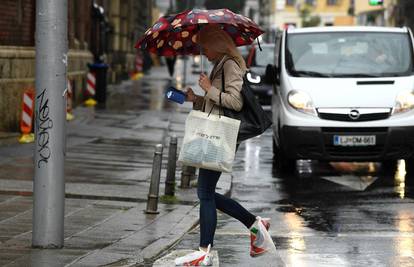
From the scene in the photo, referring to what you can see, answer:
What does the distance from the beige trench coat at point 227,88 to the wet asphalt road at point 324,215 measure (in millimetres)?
1294

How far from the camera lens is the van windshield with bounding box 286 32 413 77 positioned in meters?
14.6

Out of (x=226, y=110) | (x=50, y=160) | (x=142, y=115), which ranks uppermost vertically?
(x=226, y=110)

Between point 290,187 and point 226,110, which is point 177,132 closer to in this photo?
point 290,187

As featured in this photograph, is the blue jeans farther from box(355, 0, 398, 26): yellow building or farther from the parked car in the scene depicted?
box(355, 0, 398, 26): yellow building

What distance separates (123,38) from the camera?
166ft

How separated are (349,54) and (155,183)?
533 centimetres

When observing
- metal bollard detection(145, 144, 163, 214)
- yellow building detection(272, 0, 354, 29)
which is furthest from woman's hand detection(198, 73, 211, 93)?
yellow building detection(272, 0, 354, 29)

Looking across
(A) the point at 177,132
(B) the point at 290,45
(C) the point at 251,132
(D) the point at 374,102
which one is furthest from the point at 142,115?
(C) the point at 251,132

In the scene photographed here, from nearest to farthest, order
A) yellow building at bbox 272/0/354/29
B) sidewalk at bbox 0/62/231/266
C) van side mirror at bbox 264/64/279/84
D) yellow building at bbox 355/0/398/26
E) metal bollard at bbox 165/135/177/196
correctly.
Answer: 1. sidewalk at bbox 0/62/231/266
2. metal bollard at bbox 165/135/177/196
3. van side mirror at bbox 264/64/279/84
4. yellow building at bbox 355/0/398/26
5. yellow building at bbox 272/0/354/29

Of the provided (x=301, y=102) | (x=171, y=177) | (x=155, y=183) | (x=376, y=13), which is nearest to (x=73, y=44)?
(x=301, y=102)

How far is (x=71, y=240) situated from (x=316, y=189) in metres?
4.70

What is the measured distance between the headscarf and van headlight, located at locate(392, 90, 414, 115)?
6.17 m

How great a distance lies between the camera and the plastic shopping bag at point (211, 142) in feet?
25.5

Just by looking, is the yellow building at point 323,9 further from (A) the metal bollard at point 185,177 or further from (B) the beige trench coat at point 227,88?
(B) the beige trench coat at point 227,88
